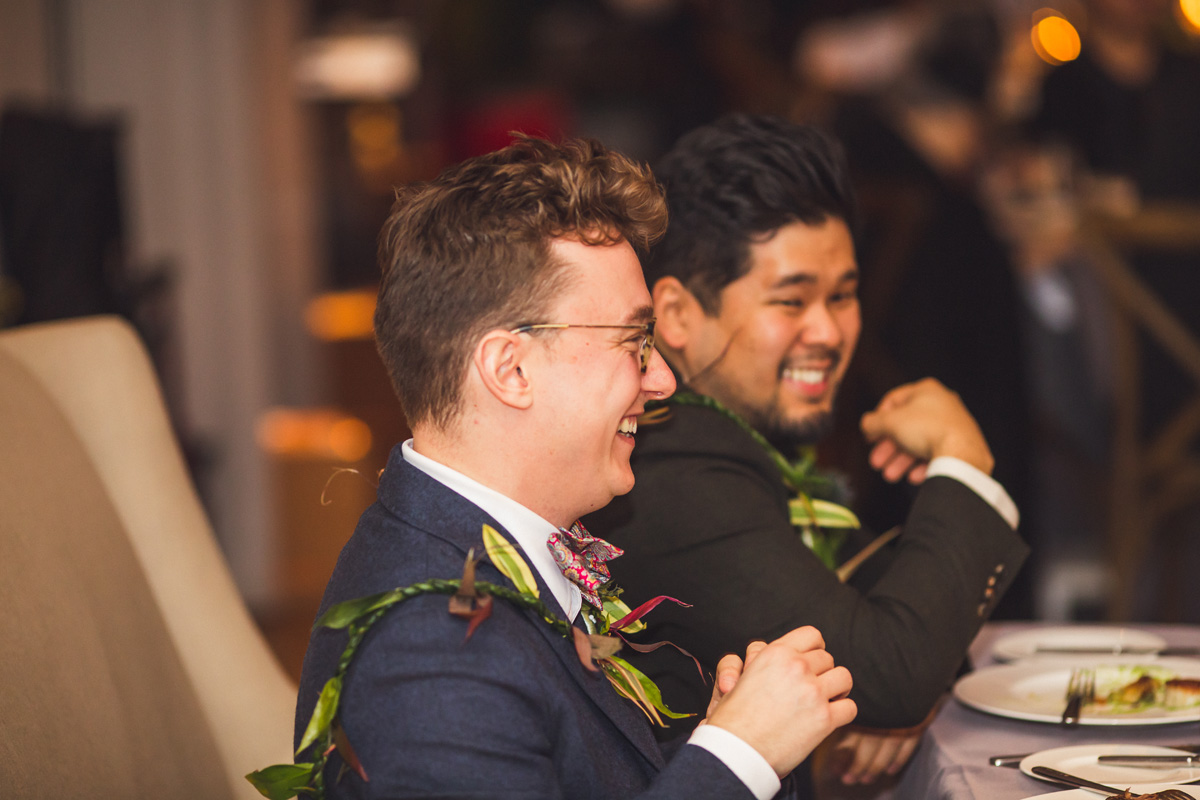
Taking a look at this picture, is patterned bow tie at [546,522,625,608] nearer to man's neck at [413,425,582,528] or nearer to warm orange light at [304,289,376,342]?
man's neck at [413,425,582,528]

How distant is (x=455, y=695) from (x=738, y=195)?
0.85 m

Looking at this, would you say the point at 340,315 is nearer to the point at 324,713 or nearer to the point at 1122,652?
the point at 1122,652

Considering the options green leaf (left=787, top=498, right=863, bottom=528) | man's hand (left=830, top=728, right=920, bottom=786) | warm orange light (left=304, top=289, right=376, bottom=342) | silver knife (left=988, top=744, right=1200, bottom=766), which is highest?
warm orange light (left=304, top=289, right=376, bottom=342)

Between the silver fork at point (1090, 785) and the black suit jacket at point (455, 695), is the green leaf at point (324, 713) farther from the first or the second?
the silver fork at point (1090, 785)

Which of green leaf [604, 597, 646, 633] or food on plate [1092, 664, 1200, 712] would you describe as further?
food on plate [1092, 664, 1200, 712]

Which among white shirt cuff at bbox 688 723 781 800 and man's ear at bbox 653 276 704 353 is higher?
man's ear at bbox 653 276 704 353

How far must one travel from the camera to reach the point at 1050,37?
4.28 metres

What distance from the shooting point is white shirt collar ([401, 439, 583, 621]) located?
977mm

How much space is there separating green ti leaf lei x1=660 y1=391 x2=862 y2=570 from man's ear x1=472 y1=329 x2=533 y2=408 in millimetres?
439

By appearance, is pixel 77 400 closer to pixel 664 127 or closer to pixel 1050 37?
pixel 1050 37

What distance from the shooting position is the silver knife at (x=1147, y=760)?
42.6 inches

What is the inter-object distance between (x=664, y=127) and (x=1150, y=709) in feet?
23.7

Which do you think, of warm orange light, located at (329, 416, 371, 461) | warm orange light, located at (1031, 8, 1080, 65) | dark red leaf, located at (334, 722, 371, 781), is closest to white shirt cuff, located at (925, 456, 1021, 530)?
dark red leaf, located at (334, 722, 371, 781)

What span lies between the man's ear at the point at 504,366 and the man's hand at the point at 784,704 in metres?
0.30
